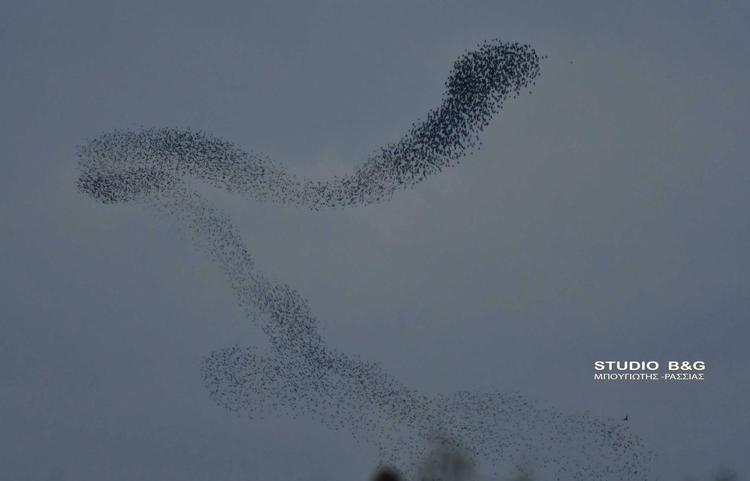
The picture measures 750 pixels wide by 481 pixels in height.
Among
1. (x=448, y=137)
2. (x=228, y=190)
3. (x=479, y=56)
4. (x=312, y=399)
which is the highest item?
(x=479, y=56)

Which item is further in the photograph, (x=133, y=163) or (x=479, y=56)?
(x=133, y=163)

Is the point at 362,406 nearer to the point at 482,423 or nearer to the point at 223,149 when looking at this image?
the point at 482,423

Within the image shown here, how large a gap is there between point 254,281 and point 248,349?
8.58 feet

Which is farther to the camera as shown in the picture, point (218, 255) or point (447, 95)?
point (218, 255)

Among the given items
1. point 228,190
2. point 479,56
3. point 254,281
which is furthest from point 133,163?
point 479,56

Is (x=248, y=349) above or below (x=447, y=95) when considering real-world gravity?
below

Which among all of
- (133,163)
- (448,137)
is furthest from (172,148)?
(448,137)

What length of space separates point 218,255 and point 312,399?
6680 millimetres

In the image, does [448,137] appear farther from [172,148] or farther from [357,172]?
[172,148]

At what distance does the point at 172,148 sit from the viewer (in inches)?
1275

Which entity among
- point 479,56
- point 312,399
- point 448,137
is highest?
point 479,56

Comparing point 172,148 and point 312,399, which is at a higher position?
point 172,148

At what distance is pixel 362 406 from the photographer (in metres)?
31.4

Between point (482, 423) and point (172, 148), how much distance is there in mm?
15580
